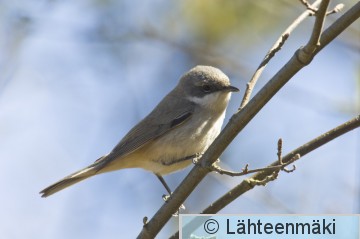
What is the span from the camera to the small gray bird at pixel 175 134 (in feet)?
14.9

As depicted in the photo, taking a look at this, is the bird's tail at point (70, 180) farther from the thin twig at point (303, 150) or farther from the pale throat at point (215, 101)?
the thin twig at point (303, 150)

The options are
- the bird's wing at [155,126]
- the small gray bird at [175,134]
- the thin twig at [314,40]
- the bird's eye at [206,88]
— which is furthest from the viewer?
the bird's eye at [206,88]

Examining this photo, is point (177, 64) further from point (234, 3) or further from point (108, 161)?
point (108, 161)

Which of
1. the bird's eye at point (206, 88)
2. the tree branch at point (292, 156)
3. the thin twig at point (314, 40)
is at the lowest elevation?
the tree branch at point (292, 156)

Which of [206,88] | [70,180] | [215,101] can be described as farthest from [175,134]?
[70,180]

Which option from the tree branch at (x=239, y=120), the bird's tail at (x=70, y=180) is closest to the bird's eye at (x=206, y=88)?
the bird's tail at (x=70, y=180)

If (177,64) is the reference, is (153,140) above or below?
below

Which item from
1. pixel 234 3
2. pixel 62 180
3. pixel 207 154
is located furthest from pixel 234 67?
pixel 207 154

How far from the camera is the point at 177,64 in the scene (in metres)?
8.11

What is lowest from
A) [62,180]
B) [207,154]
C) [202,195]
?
[207,154]

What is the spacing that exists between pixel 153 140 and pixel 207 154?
1682 mm

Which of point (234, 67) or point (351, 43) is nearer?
point (351, 43)

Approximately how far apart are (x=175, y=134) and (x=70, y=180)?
838 millimetres

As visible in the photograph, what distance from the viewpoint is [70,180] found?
14.8 ft
